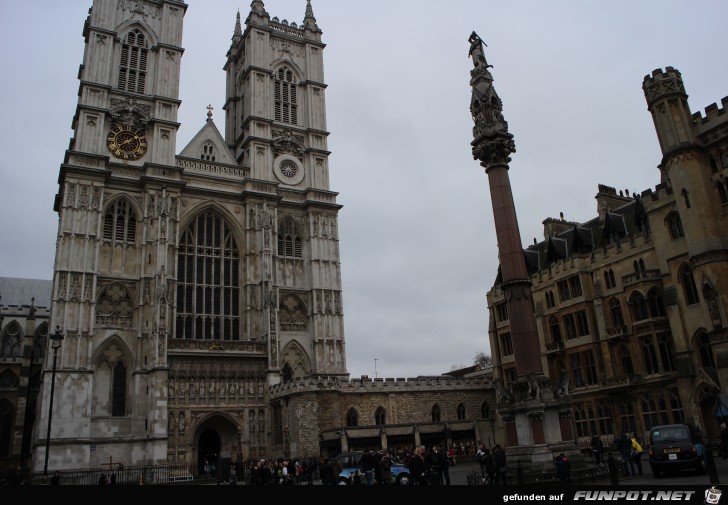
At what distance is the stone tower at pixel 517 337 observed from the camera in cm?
1811

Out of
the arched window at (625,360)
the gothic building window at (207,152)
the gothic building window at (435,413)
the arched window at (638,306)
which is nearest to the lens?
the arched window at (638,306)

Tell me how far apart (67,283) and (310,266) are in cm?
1716

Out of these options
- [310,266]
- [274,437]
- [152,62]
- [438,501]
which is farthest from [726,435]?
[152,62]

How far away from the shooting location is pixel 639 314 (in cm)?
3375

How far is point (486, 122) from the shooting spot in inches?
858

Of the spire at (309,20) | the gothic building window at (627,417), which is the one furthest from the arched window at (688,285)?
the spire at (309,20)

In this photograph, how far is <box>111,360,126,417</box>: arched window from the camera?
129ft

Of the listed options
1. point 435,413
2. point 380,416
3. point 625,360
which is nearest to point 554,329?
point 625,360

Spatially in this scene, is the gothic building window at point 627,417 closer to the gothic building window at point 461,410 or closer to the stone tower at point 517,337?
the gothic building window at point 461,410

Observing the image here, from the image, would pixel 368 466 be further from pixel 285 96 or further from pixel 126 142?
pixel 285 96

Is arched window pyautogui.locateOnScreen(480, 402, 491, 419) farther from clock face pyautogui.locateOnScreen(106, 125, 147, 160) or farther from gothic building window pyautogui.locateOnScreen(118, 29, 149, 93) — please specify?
gothic building window pyautogui.locateOnScreen(118, 29, 149, 93)

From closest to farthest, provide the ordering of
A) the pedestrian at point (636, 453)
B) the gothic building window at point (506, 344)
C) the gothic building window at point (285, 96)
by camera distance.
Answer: the pedestrian at point (636, 453) → the gothic building window at point (506, 344) → the gothic building window at point (285, 96)

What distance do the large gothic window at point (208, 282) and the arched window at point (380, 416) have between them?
13.0 metres

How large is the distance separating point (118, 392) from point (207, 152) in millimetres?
19950
